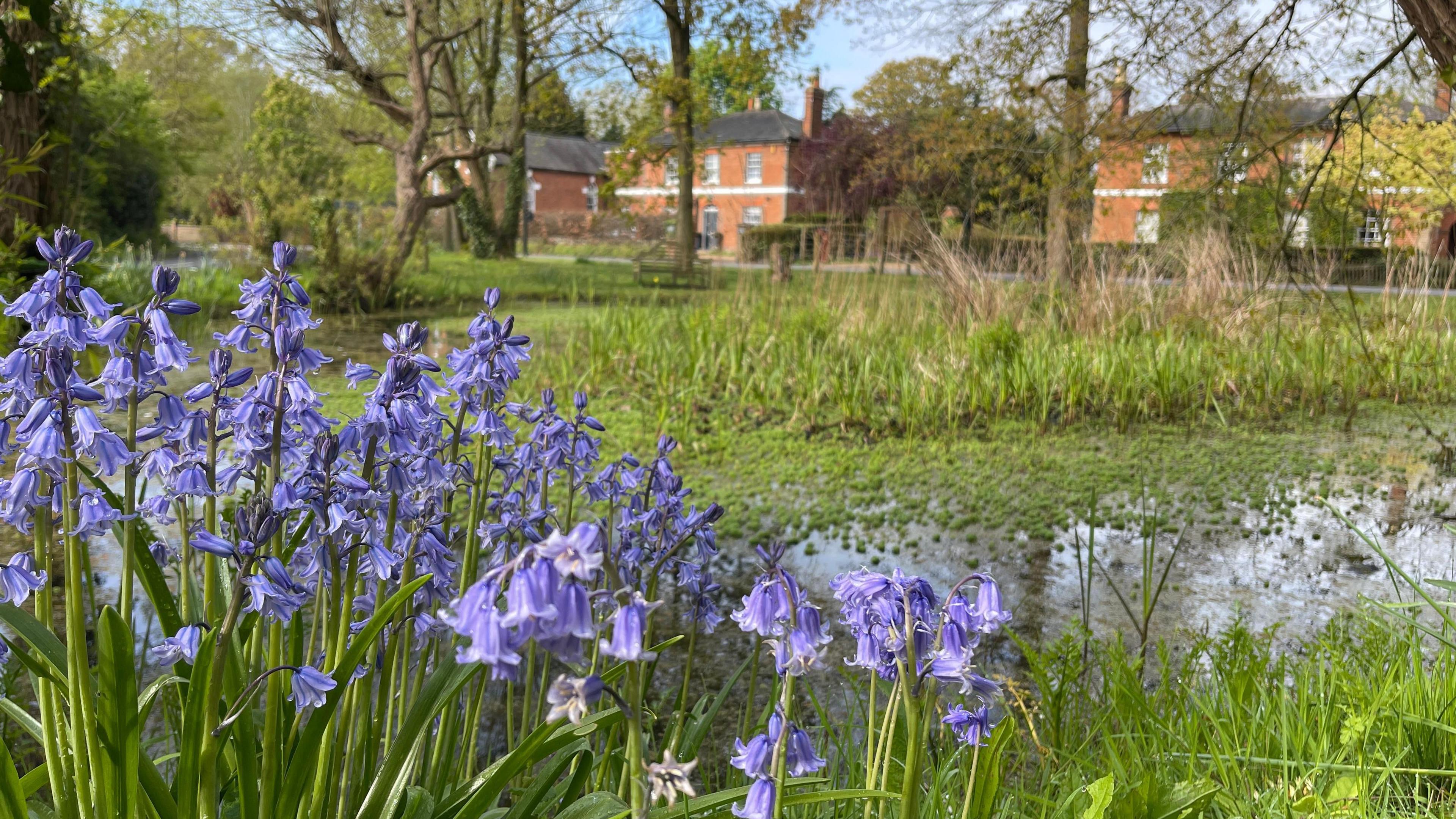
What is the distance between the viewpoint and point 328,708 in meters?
1.07

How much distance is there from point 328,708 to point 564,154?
46.3 meters

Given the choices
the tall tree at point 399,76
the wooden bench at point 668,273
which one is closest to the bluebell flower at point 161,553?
the tall tree at point 399,76

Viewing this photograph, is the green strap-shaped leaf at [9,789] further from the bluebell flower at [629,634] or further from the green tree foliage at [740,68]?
the green tree foliage at [740,68]

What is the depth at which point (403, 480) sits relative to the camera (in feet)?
4.35

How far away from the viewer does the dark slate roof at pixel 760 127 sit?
39.7m

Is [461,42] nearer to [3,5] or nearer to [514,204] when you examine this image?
[514,204]

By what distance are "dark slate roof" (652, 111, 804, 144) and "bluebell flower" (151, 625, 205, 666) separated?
3862 cm

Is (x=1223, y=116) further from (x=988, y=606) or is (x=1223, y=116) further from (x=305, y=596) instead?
(x=305, y=596)

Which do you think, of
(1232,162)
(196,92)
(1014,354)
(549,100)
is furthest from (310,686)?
(196,92)

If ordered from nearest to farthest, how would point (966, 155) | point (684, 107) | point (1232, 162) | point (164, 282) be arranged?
point (164, 282) → point (1232, 162) → point (966, 155) → point (684, 107)

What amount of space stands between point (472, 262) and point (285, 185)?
1172 cm

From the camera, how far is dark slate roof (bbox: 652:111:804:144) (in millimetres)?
39656

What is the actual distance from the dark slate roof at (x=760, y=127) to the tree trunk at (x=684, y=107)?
22454mm

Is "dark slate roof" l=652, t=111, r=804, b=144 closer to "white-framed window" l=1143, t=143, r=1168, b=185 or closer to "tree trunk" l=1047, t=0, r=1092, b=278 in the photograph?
"tree trunk" l=1047, t=0, r=1092, b=278
